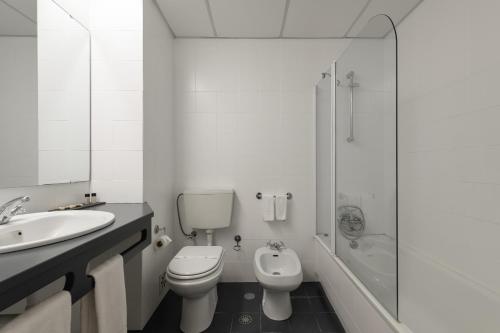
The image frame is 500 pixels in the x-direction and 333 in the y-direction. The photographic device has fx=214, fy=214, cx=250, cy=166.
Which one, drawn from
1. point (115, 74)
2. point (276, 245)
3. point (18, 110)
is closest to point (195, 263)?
point (276, 245)

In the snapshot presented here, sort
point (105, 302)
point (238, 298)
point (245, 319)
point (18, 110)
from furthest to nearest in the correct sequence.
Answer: point (238, 298), point (245, 319), point (18, 110), point (105, 302)

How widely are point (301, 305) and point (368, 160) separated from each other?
124cm

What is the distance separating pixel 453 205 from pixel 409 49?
120 centimetres

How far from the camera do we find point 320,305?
1698 millimetres

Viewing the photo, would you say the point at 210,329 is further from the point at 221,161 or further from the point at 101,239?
the point at 221,161

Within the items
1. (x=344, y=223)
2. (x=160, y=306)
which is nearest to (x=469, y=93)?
(x=344, y=223)

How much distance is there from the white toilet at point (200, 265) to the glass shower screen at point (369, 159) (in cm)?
92

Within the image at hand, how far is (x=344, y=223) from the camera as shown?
1.55 metres

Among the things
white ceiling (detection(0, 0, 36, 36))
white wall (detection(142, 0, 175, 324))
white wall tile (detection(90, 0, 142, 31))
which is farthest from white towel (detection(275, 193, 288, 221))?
white ceiling (detection(0, 0, 36, 36))

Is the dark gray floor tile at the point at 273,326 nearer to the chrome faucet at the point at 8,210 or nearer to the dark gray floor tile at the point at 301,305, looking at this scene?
the dark gray floor tile at the point at 301,305

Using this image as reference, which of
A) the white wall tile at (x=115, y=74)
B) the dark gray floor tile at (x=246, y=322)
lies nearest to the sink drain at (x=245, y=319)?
the dark gray floor tile at (x=246, y=322)

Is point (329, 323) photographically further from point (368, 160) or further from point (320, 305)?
point (368, 160)

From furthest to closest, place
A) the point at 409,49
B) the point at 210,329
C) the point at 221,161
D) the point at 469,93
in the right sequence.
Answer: the point at 221,161 → the point at 409,49 → the point at 210,329 → the point at 469,93

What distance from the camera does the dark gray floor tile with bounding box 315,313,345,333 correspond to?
1452mm
